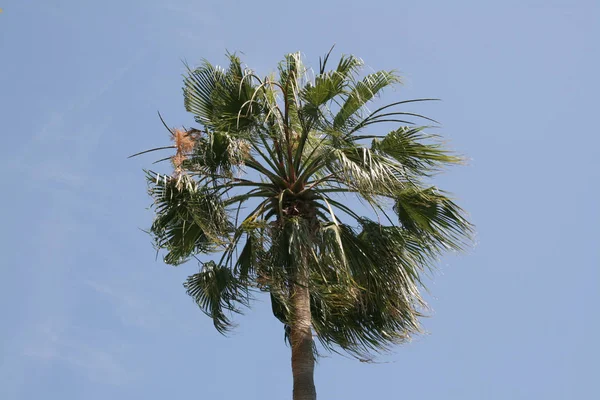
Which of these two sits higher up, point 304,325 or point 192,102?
point 192,102

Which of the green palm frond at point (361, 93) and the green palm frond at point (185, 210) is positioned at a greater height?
the green palm frond at point (361, 93)

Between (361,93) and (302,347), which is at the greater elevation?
(361,93)

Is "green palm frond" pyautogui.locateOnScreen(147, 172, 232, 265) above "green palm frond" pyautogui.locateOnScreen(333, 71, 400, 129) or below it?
below

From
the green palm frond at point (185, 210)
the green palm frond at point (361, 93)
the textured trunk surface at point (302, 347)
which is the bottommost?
the textured trunk surface at point (302, 347)

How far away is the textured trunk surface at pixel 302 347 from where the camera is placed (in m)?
12.3

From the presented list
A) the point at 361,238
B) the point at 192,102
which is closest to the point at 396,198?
the point at 361,238

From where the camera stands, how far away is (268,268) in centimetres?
1280

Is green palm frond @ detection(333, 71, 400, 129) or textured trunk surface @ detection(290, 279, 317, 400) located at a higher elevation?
green palm frond @ detection(333, 71, 400, 129)

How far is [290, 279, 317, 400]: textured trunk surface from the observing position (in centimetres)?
1230

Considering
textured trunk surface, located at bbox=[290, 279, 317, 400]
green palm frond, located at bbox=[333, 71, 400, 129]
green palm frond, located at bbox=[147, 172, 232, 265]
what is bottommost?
textured trunk surface, located at bbox=[290, 279, 317, 400]

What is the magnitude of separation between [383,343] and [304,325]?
139cm

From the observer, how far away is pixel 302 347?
1259cm

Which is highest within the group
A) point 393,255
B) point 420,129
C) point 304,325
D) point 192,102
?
point 192,102

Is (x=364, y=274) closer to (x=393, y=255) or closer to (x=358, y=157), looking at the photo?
(x=393, y=255)
